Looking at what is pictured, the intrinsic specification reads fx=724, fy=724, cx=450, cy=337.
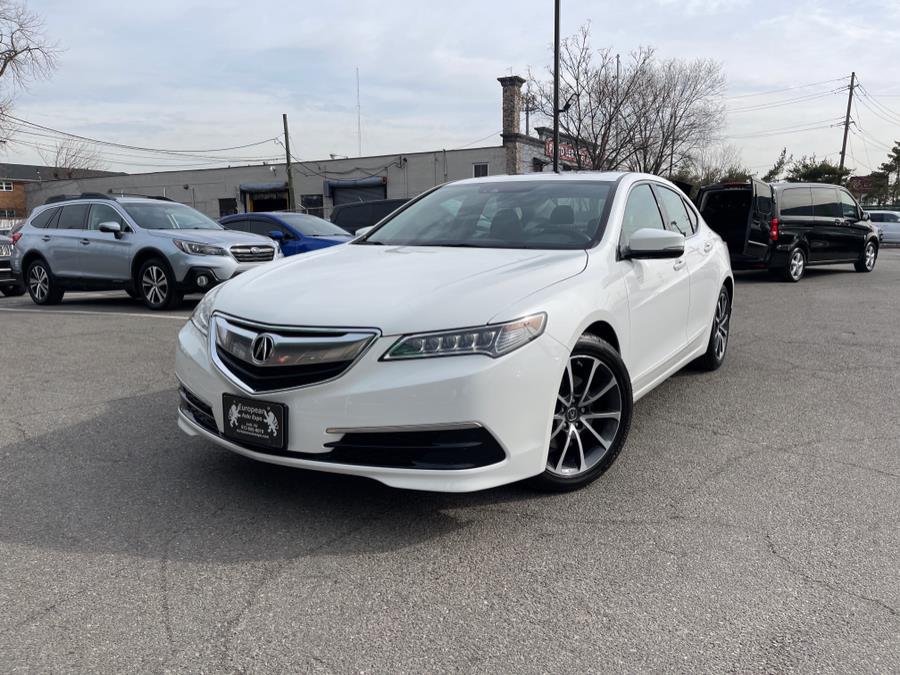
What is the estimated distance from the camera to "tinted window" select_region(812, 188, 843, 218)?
14.2 meters

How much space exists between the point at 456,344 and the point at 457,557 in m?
0.82

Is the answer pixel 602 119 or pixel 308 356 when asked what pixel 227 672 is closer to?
pixel 308 356

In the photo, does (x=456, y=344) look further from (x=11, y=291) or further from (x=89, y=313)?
(x=11, y=291)

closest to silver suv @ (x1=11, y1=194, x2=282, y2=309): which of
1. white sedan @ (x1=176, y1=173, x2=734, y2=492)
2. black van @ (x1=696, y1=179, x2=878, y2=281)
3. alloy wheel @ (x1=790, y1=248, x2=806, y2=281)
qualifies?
white sedan @ (x1=176, y1=173, x2=734, y2=492)

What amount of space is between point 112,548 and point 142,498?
0.50m

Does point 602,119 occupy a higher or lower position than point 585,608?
higher

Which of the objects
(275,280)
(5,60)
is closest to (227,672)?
(275,280)

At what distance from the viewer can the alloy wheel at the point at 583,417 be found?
10.7ft

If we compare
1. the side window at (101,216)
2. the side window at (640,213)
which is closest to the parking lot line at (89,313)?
the side window at (101,216)

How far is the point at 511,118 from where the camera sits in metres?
34.0

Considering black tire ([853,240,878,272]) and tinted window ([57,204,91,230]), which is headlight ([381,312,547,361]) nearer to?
tinted window ([57,204,91,230])

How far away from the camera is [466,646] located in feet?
7.29

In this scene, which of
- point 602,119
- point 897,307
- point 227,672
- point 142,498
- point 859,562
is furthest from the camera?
point 602,119

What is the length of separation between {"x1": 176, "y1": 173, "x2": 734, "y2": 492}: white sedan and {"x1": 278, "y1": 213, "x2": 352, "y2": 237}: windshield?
8781 millimetres
